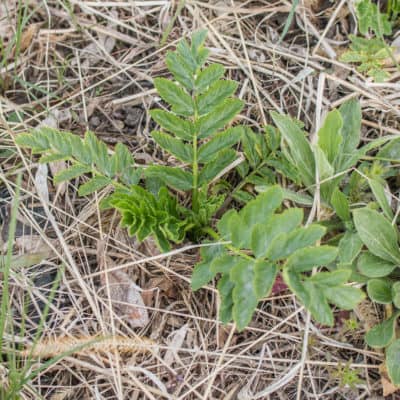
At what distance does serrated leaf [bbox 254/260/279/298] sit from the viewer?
137 cm

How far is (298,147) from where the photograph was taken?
1759 mm

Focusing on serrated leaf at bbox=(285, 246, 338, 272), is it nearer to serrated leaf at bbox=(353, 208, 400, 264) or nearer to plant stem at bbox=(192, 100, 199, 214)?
serrated leaf at bbox=(353, 208, 400, 264)

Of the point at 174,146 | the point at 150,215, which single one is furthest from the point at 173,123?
the point at 150,215

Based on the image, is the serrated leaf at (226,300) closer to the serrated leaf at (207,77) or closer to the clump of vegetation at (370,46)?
the serrated leaf at (207,77)

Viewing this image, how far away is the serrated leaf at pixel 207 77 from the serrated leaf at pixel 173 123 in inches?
4.3

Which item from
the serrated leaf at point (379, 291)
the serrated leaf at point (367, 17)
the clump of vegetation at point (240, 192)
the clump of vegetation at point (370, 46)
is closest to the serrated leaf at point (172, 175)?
the clump of vegetation at point (240, 192)

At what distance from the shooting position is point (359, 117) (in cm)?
183

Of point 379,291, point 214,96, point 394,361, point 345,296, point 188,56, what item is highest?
point 188,56

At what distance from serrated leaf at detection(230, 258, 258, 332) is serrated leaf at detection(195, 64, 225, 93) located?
0.51m

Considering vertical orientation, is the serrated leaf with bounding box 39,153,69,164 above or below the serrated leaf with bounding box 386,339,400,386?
above

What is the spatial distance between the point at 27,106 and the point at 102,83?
286 mm

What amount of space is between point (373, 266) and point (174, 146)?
0.69m

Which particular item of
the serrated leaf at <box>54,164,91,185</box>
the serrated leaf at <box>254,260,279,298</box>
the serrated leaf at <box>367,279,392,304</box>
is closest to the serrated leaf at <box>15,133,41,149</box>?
the serrated leaf at <box>54,164,91,185</box>

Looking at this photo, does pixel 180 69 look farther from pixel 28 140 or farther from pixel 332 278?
pixel 332 278
